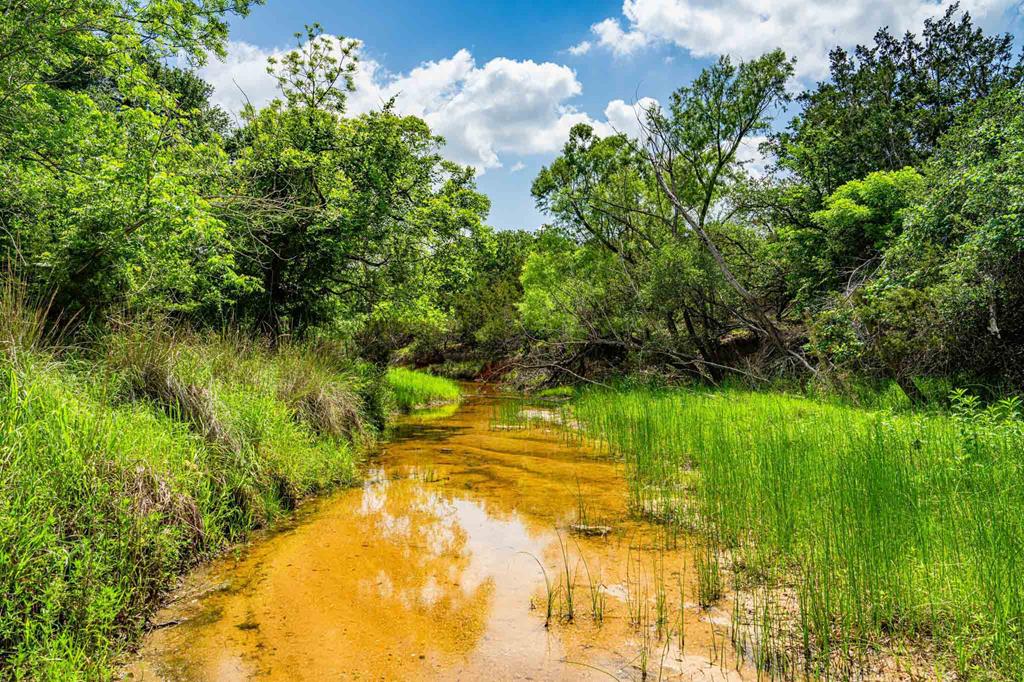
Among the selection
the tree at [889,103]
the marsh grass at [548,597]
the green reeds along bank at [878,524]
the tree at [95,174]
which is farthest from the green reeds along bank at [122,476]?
the tree at [889,103]

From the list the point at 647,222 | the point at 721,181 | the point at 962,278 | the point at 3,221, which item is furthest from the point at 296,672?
Answer: the point at 721,181

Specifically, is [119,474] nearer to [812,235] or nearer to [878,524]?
[878,524]

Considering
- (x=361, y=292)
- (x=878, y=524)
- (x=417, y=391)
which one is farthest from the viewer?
(x=417, y=391)

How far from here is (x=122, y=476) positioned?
353 centimetres

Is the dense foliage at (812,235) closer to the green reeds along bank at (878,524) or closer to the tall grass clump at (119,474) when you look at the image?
the green reeds along bank at (878,524)

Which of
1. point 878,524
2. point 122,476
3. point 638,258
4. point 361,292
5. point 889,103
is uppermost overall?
point 889,103

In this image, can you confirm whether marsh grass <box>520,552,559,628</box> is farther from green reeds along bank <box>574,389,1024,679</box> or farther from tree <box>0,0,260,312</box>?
tree <box>0,0,260,312</box>

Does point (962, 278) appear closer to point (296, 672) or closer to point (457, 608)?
point (457, 608)

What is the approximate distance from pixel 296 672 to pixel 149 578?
4.40 feet

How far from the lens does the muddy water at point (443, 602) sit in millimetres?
2859

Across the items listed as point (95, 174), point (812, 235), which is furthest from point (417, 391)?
point (812, 235)

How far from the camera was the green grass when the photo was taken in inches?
611

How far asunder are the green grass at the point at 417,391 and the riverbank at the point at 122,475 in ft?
27.2

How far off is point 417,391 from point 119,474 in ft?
42.7
